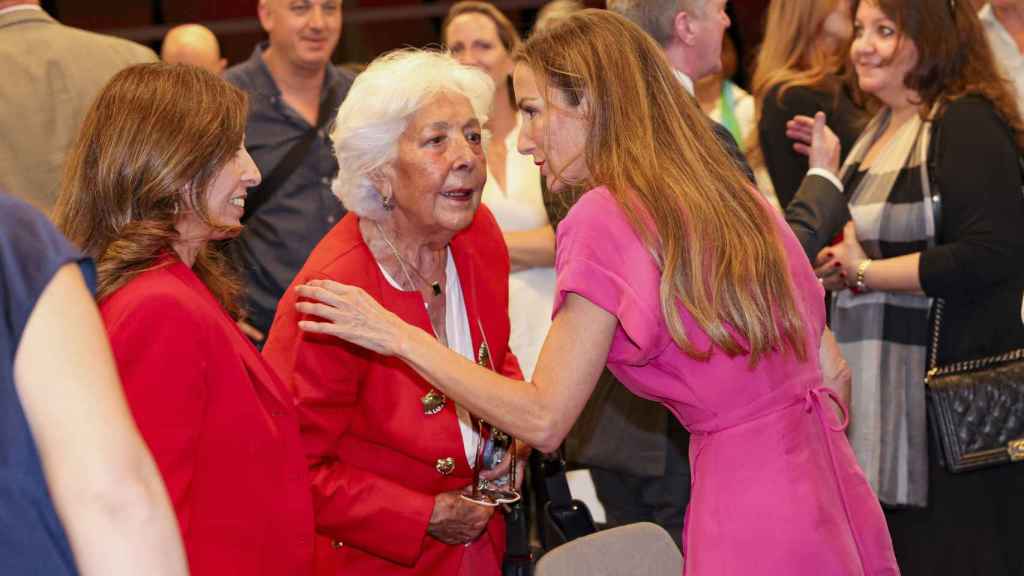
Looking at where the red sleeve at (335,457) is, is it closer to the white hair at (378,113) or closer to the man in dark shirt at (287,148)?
the white hair at (378,113)

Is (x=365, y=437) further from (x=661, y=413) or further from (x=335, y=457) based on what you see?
(x=661, y=413)

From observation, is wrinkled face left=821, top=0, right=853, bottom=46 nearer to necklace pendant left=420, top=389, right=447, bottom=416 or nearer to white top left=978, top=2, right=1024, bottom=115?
white top left=978, top=2, right=1024, bottom=115

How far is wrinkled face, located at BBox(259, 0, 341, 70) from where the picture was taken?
4.63m

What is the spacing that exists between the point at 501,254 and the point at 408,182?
0.39 meters

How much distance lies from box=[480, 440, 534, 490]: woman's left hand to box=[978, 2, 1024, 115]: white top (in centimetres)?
222

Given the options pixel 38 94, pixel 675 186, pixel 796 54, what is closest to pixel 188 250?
pixel 675 186

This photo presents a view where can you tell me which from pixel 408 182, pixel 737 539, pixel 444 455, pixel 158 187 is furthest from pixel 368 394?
pixel 737 539

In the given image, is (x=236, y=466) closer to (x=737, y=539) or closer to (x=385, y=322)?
(x=385, y=322)

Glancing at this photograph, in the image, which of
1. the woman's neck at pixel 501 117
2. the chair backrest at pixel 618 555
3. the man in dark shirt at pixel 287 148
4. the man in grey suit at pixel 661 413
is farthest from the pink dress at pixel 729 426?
the woman's neck at pixel 501 117

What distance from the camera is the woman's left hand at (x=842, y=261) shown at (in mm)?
3773

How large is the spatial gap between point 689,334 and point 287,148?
255 centimetres

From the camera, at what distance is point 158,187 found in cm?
238

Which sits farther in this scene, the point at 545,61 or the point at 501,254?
the point at 501,254

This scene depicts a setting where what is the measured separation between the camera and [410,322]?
→ 9.55ft
